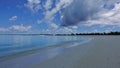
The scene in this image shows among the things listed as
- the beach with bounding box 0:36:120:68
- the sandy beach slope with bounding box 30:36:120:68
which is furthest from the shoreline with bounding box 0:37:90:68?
the sandy beach slope with bounding box 30:36:120:68

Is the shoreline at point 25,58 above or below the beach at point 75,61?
below

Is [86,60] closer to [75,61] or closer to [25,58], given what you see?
[75,61]

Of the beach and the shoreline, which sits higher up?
the beach

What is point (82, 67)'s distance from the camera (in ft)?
30.8

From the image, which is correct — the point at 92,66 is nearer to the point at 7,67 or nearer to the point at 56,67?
the point at 56,67

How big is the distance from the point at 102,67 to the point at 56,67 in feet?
8.14

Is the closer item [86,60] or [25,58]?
[86,60]

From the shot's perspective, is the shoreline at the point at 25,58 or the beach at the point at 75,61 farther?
the shoreline at the point at 25,58

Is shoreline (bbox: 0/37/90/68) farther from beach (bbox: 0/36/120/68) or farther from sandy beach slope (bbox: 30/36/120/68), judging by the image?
sandy beach slope (bbox: 30/36/120/68)

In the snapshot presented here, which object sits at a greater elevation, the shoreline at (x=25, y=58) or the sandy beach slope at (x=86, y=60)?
the sandy beach slope at (x=86, y=60)

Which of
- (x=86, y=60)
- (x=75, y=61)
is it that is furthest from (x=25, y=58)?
(x=86, y=60)

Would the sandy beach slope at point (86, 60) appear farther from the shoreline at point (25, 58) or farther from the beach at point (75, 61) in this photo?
the shoreline at point (25, 58)

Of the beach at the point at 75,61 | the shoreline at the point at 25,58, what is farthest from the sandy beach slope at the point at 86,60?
Result: the shoreline at the point at 25,58

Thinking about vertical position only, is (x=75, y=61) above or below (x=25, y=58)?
above
